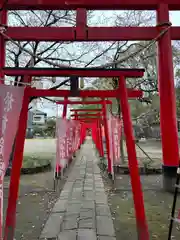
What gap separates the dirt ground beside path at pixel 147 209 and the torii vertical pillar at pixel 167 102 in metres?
0.79

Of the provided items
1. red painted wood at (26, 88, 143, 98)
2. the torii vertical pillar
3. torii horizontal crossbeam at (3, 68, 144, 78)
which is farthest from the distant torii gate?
torii horizontal crossbeam at (3, 68, 144, 78)

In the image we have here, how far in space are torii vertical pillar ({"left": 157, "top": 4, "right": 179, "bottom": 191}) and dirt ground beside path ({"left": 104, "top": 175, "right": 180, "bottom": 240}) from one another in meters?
0.79

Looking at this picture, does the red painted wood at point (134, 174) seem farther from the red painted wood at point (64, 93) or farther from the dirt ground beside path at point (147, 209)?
the dirt ground beside path at point (147, 209)

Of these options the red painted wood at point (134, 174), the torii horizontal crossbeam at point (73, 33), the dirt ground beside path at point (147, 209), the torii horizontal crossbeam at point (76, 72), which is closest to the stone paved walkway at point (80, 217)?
the dirt ground beside path at point (147, 209)

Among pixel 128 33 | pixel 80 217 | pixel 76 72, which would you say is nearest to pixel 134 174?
pixel 76 72

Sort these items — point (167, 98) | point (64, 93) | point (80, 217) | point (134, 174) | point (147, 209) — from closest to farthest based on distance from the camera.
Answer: point (134, 174), point (64, 93), point (80, 217), point (147, 209), point (167, 98)

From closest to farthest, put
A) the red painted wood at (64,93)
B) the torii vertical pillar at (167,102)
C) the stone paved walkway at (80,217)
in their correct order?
the red painted wood at (64,93), the stone paved walkway at (80,217), the torii vertical pillar at (167,102)

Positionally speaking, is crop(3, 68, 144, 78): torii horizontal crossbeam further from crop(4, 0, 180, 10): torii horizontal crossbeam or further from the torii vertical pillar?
crop(4, 0, 180, 10): torii horizontal crossbeam

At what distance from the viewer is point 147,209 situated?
5.11m

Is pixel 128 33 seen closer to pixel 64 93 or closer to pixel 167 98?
pixel 167 98

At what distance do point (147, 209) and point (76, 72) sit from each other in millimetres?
3417

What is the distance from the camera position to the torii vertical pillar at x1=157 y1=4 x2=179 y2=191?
19.7 ft

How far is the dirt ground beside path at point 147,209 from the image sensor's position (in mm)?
3837

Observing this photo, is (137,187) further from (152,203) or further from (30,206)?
(30,206)
